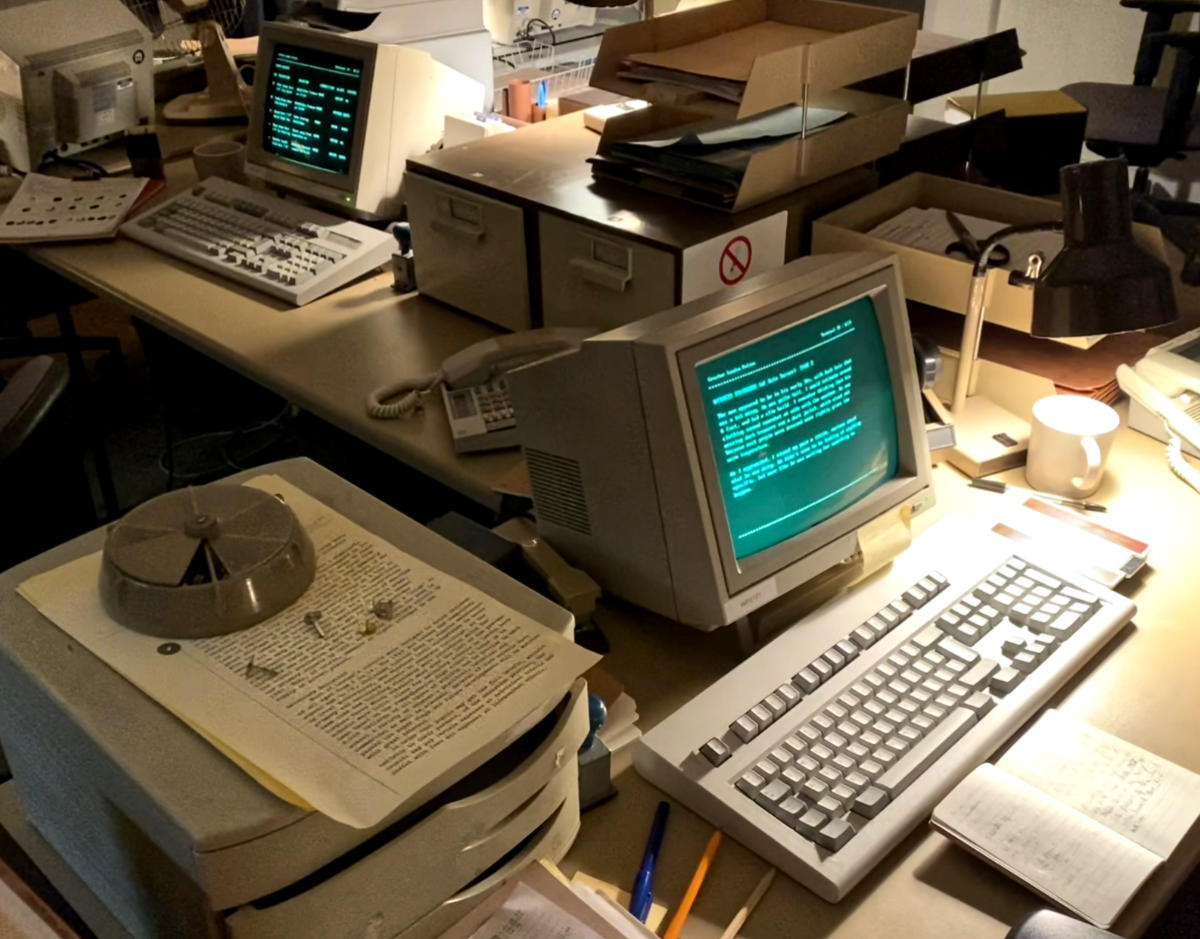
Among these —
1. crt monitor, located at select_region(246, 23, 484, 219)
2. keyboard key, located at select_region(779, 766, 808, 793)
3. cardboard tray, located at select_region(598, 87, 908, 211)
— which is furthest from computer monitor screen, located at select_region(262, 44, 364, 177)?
keyboard key, located at select_region(779, 766, 808, 793)

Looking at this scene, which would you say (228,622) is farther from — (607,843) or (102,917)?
(607,843)

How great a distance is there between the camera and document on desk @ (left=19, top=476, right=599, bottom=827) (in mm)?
771

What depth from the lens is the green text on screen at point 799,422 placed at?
3.79 ft

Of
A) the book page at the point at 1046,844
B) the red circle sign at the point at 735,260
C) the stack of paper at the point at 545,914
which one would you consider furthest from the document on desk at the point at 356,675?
the red circle sign at the point at 735,260

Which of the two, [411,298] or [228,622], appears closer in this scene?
[228,622]

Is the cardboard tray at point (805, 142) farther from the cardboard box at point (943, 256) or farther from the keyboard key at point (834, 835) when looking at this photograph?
the keyboard key at point (834, 835)

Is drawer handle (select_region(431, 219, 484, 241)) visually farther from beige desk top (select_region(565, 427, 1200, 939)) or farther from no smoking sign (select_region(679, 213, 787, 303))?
beige desk top (select_region(565, 427, 1200, 939))

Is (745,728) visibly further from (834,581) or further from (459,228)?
(459,228)

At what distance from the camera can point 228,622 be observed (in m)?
0.88

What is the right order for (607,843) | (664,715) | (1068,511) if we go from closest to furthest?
(607,843) → (664,715) → (1068,511)

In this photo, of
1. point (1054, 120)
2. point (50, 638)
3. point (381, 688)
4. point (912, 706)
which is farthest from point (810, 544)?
point (1054, 120)

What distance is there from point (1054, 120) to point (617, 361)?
1646mm

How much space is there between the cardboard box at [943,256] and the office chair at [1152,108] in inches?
60.0

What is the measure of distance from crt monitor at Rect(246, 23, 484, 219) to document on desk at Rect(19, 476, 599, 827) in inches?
54.8
